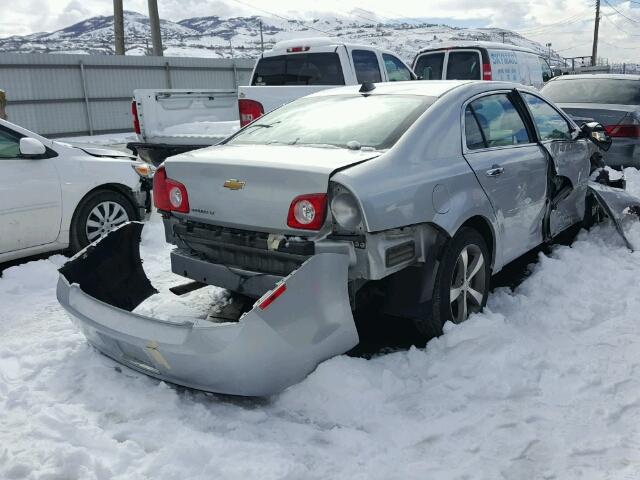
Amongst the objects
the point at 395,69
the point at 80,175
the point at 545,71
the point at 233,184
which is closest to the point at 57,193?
the point at 80,175

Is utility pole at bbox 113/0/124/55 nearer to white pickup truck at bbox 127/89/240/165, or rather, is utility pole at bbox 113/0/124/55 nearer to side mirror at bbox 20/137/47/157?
white pickup truck at bbox 127/89/240/165

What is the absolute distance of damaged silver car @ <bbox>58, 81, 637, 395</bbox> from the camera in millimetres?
3020

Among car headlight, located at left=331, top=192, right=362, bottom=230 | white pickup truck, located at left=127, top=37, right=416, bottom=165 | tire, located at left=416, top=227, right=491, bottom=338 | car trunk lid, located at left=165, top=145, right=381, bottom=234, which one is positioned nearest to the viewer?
car headlight, located at left=331, top=192, right=362, bottom=230

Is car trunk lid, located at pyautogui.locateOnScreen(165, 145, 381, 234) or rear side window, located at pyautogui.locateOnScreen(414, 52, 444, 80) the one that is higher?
rear side window, located at pyautogui.locateOnScreen(414, 52, 444, 80)

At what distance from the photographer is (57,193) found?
555 cm

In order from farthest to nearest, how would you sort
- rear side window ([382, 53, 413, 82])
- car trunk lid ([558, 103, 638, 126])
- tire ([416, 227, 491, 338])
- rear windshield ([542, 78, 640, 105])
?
1. rear side window ([382, 53, 413, 82])
2. rear windshield ([542, 78, 640, 105])
3. car trunk lid ([558, 103, 638, 126])
4. tire ([416, 227, 491, 338])

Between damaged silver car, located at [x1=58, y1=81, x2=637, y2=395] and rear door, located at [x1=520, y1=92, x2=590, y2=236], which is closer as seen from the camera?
damaged silver car, located at [x1=58, y1=81, x2=637, y2=395]

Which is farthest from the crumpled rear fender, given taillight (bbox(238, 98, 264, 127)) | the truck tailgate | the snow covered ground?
the truck tailgate

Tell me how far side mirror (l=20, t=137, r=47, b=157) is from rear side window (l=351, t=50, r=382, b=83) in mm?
5028

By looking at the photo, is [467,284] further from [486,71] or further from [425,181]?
[486,71]

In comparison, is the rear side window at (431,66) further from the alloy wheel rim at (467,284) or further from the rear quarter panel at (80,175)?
the alloy wheel rim at (467,284)

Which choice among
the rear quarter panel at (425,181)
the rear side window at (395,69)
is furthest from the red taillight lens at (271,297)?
the rear side window at (395,69)

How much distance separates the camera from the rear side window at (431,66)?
13.1 metres

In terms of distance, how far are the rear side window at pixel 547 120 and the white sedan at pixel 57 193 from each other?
375 centimetres
